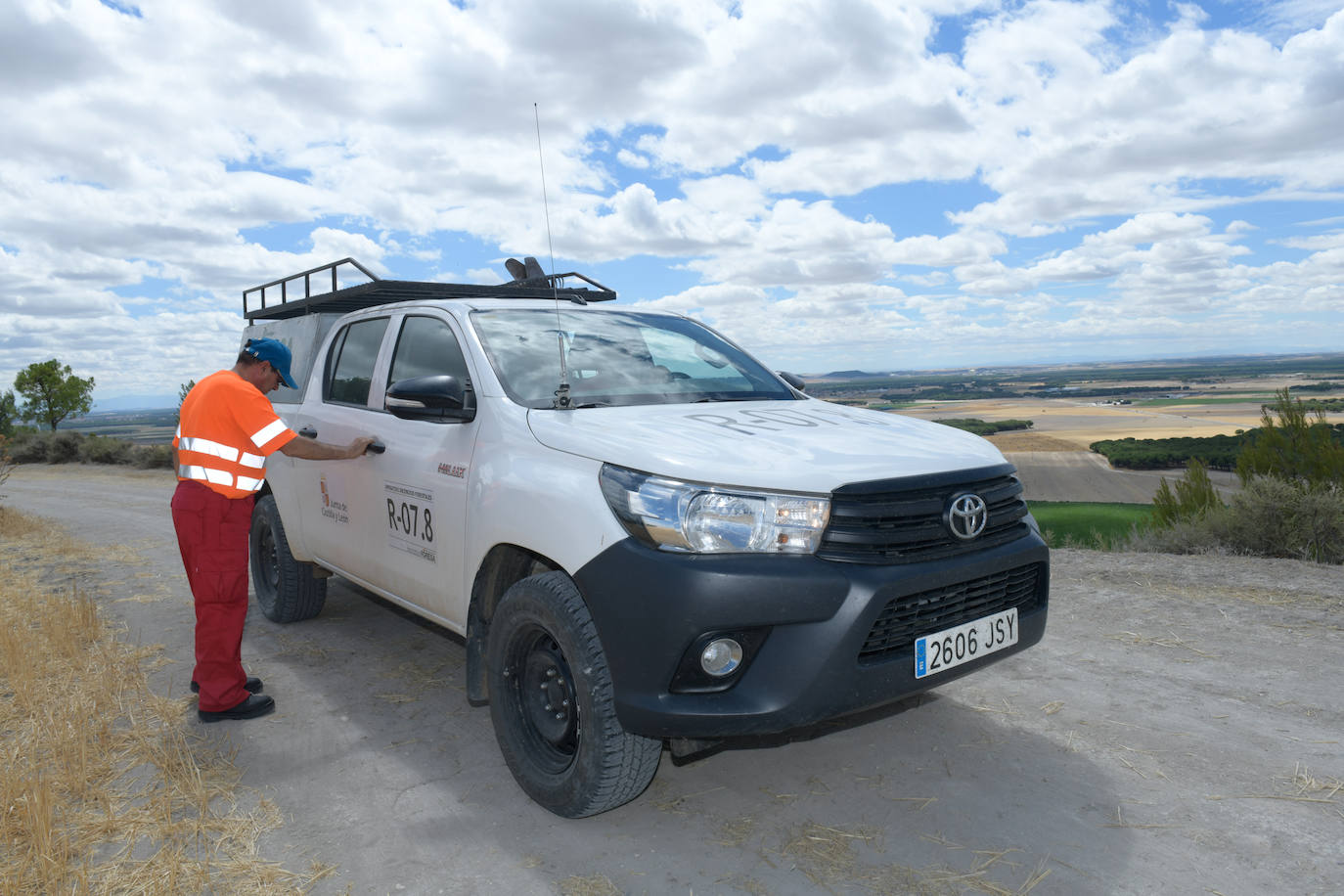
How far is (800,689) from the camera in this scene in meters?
2.57

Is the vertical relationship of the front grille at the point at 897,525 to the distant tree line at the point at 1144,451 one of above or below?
above

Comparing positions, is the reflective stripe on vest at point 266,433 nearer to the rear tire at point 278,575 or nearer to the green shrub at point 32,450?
the rear tire at point 278,575

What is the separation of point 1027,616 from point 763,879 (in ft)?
4.45

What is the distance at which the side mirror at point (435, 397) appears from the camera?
3322 mm

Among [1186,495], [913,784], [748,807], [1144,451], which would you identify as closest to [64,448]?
[1186,495]

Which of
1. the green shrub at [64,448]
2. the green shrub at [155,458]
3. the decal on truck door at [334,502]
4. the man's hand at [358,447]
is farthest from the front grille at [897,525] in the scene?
the green shrub at [64,448]

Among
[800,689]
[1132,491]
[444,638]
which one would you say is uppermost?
[800,689]

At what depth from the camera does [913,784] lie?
3.26m

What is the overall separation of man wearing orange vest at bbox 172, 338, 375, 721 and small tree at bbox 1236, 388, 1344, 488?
1092cm

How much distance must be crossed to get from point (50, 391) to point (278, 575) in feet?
150

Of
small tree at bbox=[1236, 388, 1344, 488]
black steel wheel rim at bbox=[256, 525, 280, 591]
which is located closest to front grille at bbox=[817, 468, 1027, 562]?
black steel wheel rim at bbox=[256, 525, 280, 591]

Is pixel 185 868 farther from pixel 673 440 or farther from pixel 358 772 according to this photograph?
pixel 673 440

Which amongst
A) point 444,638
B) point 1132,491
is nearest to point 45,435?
point 444,638

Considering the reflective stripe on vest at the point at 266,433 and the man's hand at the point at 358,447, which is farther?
the man's hand at the point at 358,447
